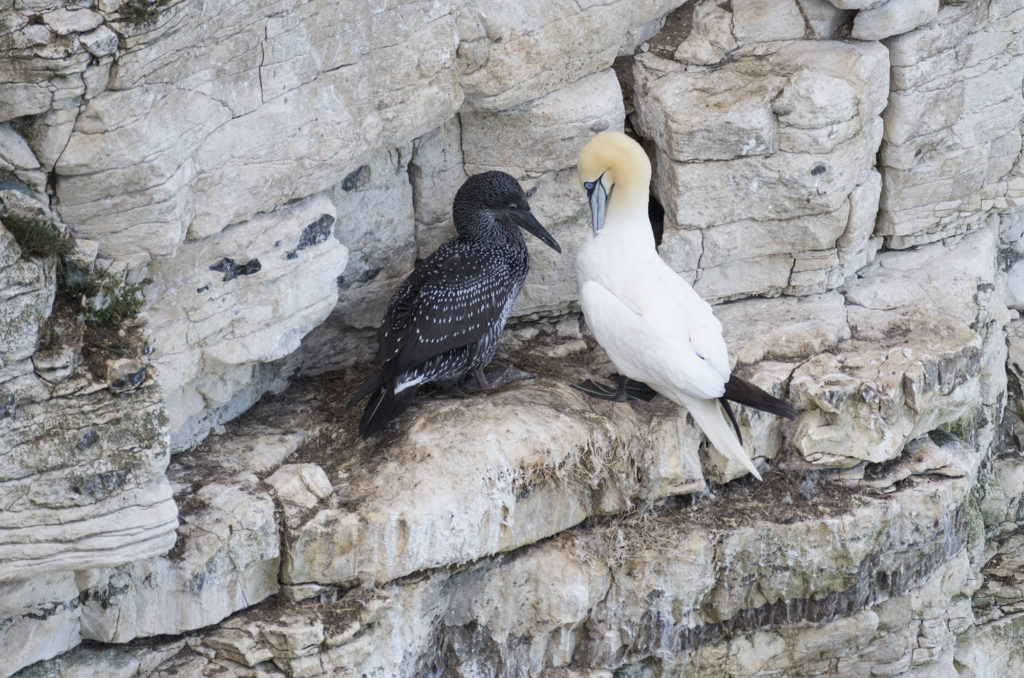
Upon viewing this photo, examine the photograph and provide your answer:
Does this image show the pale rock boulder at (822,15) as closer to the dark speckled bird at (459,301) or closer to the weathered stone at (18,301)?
the dark speckled bird at (459,301)

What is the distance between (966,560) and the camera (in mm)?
7562

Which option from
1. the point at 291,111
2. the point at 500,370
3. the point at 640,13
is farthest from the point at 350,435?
the point at 640,13

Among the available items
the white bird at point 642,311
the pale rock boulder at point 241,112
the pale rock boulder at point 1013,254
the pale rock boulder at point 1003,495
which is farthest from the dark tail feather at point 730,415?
the pale rock boulder at point 1013,254

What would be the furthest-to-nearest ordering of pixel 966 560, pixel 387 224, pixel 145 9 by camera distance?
pixel 966 560, pixel 387 224, pixel 145 9

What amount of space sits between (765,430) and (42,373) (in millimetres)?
3666

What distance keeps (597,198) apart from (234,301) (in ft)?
6.17

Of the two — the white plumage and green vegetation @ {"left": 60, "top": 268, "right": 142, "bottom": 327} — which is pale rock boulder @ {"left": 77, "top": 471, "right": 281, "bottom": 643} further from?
the white plumage

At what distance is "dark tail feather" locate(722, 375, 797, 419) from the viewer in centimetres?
613

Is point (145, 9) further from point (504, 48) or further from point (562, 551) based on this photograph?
point (562, 551)

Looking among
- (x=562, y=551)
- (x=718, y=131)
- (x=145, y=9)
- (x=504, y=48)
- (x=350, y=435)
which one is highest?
(x=145, y=9)

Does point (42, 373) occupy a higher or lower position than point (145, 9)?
lower

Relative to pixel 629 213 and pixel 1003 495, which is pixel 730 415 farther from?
pixel 1003 495

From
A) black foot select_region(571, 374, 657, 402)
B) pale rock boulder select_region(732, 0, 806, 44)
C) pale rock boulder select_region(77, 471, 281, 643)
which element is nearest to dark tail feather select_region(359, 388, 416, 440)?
pale rock boulder select_region(77, 471, 281, 643)

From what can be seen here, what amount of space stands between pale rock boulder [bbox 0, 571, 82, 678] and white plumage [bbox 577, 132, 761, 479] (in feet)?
8.90
